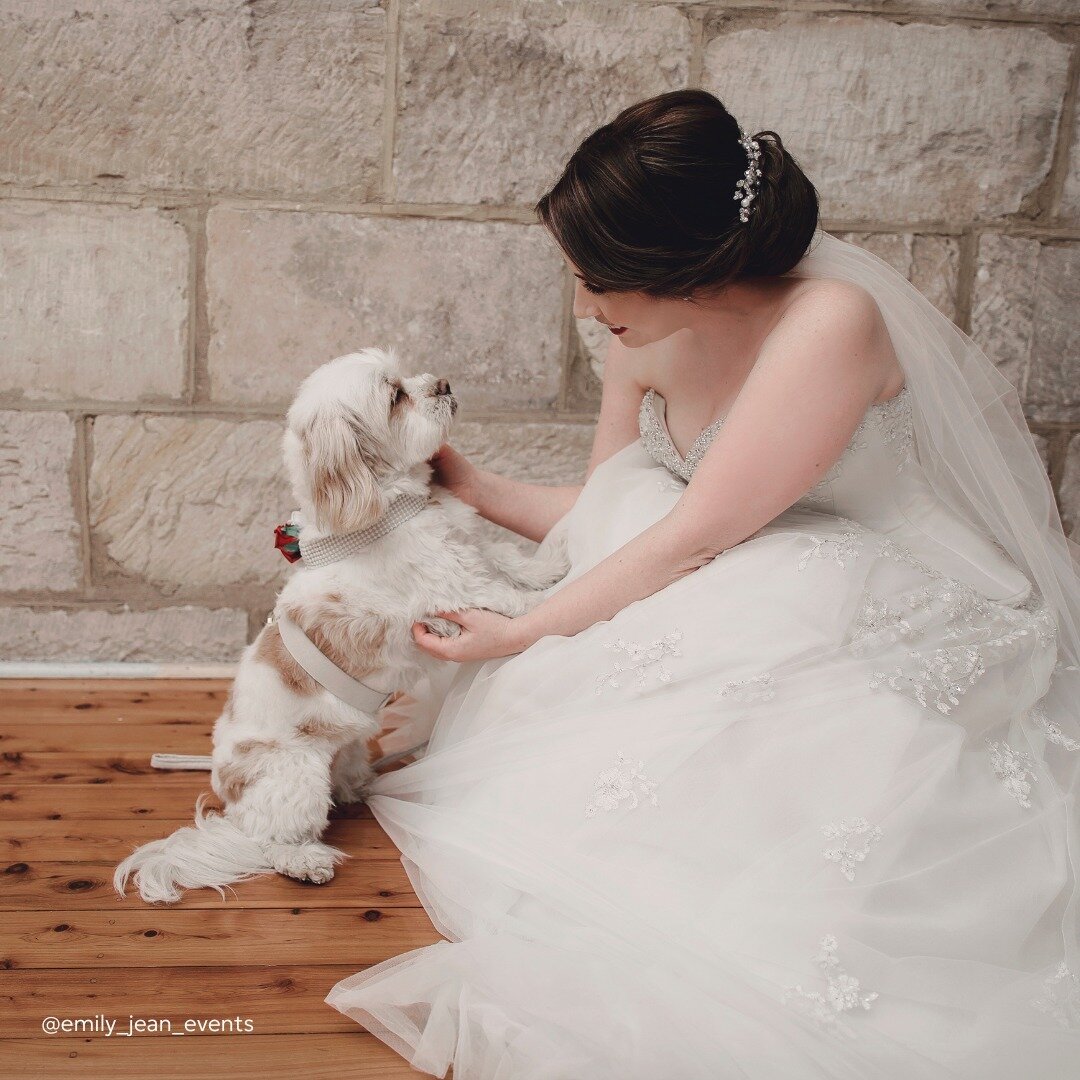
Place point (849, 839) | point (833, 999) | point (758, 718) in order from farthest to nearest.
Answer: point (758, 718)
point (849, 839)
point (833, 999)

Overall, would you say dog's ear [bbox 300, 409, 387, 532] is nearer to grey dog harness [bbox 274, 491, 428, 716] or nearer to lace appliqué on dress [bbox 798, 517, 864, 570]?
grey dog harness [bbox 274, 491, 428, 716]

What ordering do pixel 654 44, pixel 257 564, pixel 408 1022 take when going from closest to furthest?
1. pixel 408 1022
2. pixel 654 44
3. pixel 257 564

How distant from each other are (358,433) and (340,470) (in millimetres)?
84

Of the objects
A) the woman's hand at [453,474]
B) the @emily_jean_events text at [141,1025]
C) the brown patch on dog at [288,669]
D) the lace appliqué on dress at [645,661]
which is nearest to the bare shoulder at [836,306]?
the lace appliqué on dress at [645,661]

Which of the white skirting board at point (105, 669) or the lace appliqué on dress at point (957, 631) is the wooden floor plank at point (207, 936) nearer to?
the lace appliqué on dress at point (957, 631)

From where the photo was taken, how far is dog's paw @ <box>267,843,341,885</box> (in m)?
1.99

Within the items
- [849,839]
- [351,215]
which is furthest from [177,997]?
[351,215]

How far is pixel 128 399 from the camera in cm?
288

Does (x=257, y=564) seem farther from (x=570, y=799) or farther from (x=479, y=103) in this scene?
(x=570, y=799)

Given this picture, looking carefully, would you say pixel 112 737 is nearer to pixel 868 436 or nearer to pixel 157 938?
pixel 157 938

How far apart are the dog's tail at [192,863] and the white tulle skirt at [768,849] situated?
376mm

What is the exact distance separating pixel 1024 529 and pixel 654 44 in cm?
166

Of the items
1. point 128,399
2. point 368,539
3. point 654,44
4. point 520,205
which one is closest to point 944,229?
point 654,44

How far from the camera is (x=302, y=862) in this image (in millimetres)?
1987
